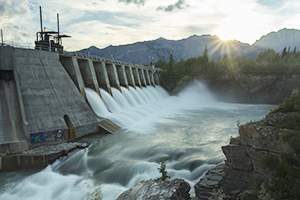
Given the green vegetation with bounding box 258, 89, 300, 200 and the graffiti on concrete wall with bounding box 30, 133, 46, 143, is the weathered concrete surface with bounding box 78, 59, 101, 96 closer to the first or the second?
the graffiti on concrete wall with bounding box 30, 133, 46, 143

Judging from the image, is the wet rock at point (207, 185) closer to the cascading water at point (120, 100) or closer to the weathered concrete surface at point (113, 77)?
the cascading water at point (120, 100)

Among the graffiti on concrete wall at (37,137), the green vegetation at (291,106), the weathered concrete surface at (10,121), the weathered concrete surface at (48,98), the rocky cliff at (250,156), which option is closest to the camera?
the rocky cliff at (250,156)

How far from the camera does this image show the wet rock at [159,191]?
7.24m

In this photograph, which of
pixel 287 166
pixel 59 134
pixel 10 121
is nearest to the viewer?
pixel 287 166

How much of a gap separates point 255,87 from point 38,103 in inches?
1896

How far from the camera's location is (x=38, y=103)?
18062 mm

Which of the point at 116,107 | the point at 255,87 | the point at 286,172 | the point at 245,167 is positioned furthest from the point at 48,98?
the point at 255,87

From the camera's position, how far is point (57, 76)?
21062 millimetres

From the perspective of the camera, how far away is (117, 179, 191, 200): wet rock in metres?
7.24

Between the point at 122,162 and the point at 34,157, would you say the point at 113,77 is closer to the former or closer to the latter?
the point at 34,157

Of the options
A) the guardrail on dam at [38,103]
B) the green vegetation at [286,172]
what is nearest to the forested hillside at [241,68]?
the guardrail on dam at [38,103]

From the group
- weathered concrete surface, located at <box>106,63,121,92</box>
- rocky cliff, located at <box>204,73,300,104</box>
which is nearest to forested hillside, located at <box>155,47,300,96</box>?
rocky cliff, located at <box>204,73,300,104</box>

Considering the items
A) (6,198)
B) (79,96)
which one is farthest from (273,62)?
(6,198)

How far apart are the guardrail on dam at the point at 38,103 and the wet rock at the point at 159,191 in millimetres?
12089
